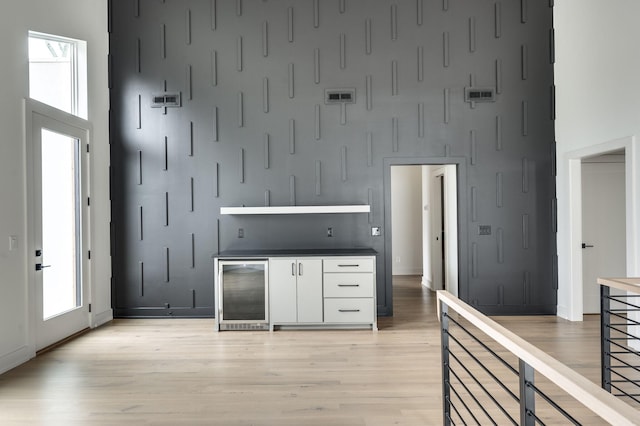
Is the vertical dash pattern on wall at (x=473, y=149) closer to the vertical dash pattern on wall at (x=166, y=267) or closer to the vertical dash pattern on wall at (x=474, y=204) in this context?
the vertical dash pattern on wall at (x=474, y=204)

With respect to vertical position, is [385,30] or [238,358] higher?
[385,30]

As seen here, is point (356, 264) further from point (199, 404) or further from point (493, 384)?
point (199, 404)

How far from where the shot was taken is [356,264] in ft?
17.5

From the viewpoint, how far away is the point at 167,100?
6.00 meters

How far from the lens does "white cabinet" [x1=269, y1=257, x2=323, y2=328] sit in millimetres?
5293

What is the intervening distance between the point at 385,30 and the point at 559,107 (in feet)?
8.25

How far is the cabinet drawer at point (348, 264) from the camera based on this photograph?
17.4ft

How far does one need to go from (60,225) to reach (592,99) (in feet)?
20.3

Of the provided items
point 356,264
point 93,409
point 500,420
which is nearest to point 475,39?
point 356,264

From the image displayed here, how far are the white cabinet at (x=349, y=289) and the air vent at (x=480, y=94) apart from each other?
8.60ft

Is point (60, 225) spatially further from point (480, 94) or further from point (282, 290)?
point (480, 94)

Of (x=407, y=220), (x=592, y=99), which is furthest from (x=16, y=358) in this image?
(x=407, y=220)

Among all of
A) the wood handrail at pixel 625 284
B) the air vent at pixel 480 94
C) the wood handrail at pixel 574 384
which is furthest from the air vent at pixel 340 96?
the wood handrail at pixel 574 384

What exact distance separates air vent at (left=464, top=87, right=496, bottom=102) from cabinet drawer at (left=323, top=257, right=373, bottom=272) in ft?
8.67
